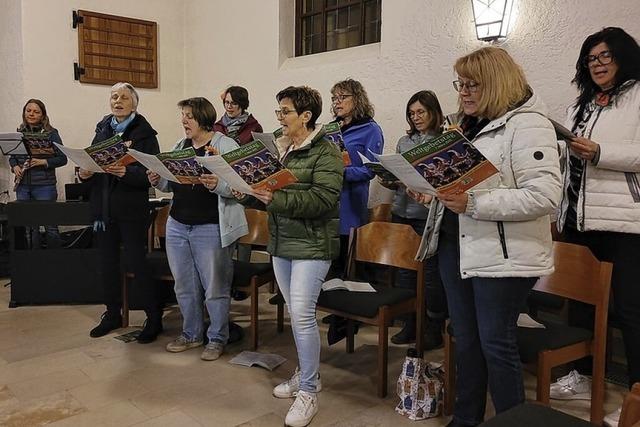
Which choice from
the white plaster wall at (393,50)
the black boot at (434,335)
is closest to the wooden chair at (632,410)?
the black boot at (434,335)

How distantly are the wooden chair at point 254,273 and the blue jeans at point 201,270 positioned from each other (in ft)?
0.31

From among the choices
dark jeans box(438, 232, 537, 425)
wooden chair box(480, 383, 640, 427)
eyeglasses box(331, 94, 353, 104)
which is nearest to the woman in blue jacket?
eyeglasses box(331, 94, 353, 104)

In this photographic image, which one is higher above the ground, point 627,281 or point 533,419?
point 627,281

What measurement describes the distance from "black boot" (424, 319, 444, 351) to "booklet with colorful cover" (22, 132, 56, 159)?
9.94ft

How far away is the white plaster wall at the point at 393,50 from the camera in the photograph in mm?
3227

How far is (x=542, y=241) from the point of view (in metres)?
1.81

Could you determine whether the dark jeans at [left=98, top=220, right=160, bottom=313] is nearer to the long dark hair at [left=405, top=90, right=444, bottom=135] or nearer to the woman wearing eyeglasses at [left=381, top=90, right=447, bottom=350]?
the woman wearing eyeglasses at [left=381, top=90, right=447, bottom=350]

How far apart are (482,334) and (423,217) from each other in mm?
1496

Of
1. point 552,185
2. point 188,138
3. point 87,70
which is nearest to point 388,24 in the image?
point 188,138

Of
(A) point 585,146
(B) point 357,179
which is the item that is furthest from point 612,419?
(B) point 357,179

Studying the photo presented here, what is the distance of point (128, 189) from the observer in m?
3.28

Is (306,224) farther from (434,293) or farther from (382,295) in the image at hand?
(434,293)

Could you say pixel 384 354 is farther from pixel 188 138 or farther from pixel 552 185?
pixel 188 138

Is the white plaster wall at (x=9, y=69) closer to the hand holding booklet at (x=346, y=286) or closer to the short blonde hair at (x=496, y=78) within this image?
the hand holding booklet at (x=346, y=286)
